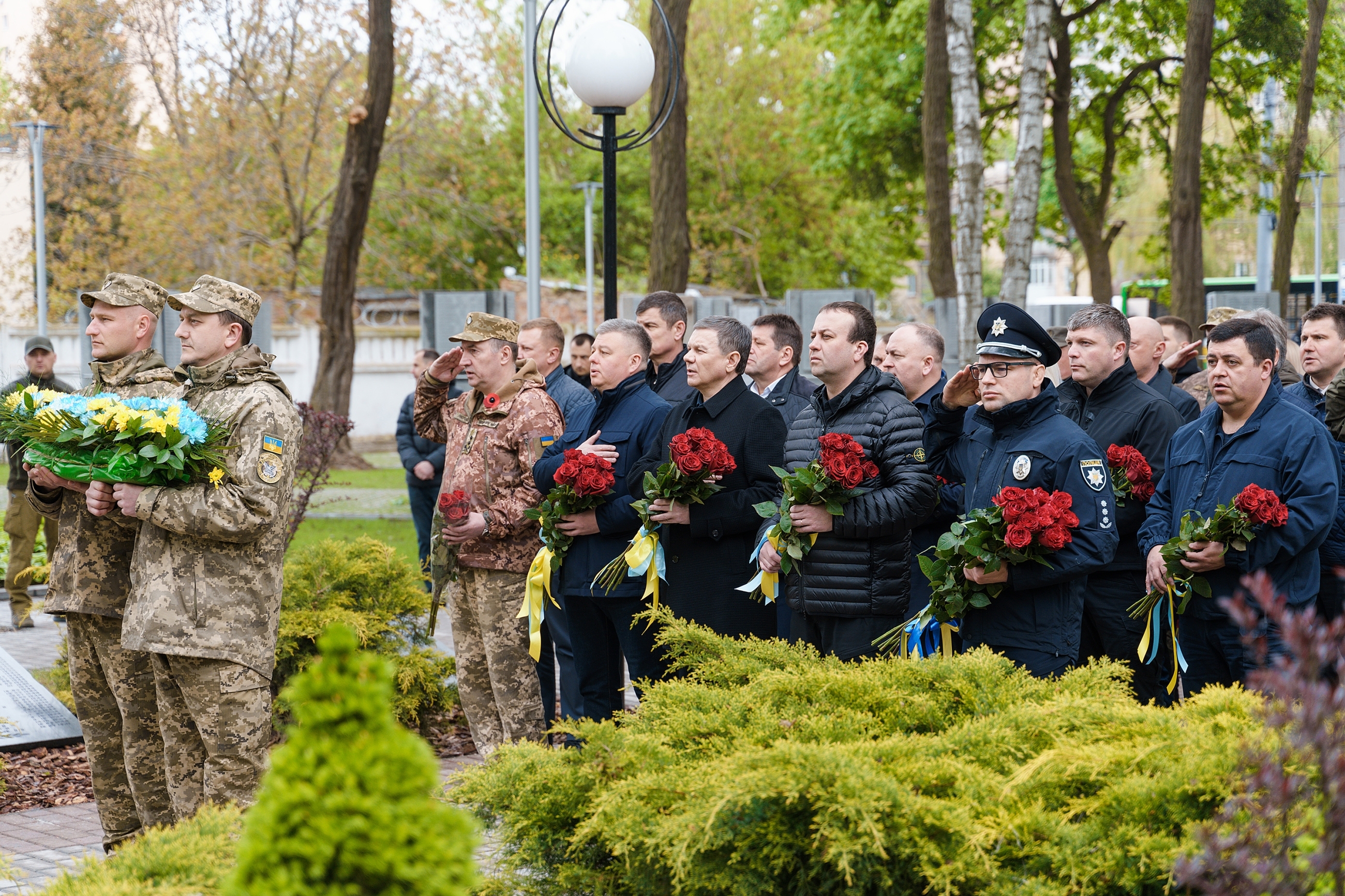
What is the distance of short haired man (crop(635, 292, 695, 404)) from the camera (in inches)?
278

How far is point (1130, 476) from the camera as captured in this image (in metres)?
6.02

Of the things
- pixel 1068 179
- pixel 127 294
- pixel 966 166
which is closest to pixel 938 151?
pixel 966 166

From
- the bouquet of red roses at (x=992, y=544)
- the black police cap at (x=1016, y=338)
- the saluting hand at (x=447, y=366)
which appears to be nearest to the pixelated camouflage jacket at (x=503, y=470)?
the saluting hand at (x=447, y=366)

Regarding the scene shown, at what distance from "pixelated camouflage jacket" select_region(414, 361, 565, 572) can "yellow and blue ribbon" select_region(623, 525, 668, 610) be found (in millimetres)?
800

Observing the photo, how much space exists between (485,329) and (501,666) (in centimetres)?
175

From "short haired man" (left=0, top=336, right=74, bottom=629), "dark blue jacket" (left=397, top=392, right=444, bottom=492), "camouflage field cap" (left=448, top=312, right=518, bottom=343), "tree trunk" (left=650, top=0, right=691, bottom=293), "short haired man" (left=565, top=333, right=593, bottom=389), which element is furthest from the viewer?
"tree trunk" (left=650, top=0, right=691, bottom=293)

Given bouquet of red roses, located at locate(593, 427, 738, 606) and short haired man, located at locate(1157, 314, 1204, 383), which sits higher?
short haired man, located at locate(1157, 314, 1204, 383)

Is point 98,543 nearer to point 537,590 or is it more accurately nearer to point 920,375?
point 537,590

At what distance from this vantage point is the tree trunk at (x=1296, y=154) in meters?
18.9

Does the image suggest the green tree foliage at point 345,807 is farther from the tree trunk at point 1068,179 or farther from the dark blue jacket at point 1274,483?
the tree trunk at point 1068,179

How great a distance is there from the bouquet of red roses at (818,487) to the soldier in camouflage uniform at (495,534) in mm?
1500

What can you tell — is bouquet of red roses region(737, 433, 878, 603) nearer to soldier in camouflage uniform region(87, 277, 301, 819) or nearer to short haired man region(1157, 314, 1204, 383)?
soldier in camouflage uniform region(87, 277, 301, 819)

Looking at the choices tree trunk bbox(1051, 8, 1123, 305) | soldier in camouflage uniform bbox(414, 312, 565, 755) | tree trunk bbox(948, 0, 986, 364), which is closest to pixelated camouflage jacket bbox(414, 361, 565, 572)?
soldier in camouflage uniform bbox(414, 312, 565, 755)

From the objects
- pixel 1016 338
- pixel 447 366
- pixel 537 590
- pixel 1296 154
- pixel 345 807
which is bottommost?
pixel 537 590
